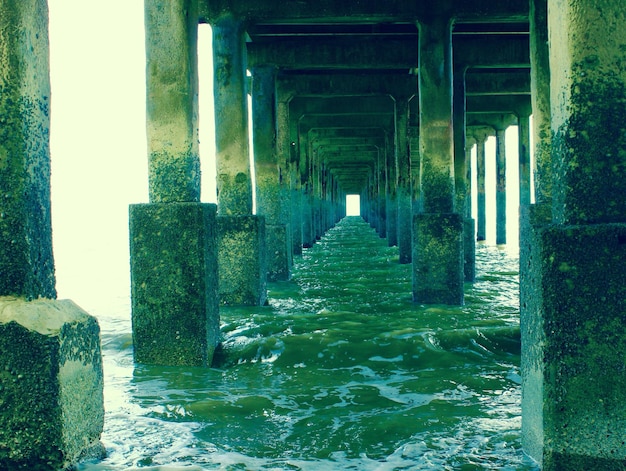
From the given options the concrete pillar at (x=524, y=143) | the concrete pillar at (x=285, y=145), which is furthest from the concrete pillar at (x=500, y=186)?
the concrete pillar at (x=285, y=145)

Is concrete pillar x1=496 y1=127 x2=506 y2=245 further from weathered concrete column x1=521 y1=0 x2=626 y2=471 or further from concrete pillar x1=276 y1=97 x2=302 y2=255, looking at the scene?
weathered concrete column x1=521 y1=0 x2=626 y2=471

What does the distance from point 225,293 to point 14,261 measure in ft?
17.6

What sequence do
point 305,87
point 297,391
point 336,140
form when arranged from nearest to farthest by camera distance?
point 297,391 → point 305,87 → point 336,140

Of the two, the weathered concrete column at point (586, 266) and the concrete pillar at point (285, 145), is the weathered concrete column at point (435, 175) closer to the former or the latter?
the weathered concrete column at point (586, 266)

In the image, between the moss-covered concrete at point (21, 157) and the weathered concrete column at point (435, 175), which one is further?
the weathered concrete column at point (435, 175)

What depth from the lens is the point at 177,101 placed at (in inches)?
200

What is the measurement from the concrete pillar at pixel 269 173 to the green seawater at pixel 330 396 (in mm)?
3376

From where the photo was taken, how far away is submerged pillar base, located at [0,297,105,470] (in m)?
2.39

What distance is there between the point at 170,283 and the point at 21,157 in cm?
239

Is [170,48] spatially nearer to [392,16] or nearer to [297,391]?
[297,391]

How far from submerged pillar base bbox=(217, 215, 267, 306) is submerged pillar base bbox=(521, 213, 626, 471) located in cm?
543

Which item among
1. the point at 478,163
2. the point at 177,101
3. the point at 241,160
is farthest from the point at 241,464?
the point at 478,163

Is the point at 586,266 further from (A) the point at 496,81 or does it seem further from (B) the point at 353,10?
(A) the point at 496,81

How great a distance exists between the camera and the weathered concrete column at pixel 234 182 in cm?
777
